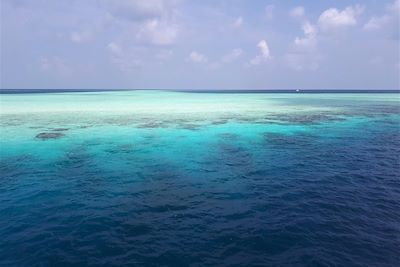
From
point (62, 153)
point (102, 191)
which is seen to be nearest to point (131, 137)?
point (62, 153)

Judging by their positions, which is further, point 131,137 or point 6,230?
point 131,137

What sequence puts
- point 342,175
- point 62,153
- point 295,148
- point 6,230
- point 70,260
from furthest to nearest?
point 295,148, point 62,153, point 342,175, point 6,230, point 70,260

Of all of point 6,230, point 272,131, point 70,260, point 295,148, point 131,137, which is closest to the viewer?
point 70,260

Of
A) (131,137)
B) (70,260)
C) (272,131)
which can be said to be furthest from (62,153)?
(272,131)

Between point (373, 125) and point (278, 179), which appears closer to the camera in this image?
point (278, 179)

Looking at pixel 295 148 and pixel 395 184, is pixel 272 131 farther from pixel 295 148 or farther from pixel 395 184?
pixel 395 184

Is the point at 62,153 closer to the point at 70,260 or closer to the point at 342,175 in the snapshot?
the point at 70,260
